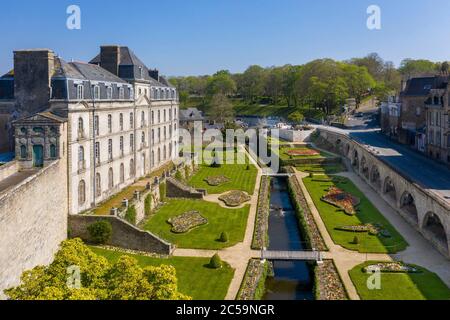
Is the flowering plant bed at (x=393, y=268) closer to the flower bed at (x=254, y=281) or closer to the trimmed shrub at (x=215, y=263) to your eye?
the flower bed at (x=254, y=281)

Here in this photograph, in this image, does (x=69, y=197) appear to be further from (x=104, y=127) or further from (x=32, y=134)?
(x=104, y=127)

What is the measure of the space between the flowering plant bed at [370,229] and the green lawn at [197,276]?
12.4 metres

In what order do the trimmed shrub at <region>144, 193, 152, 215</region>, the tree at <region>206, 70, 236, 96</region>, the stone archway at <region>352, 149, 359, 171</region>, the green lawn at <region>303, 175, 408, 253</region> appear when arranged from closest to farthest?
the green lawn at <region>303, 175, 408, 253</region> → the trimmed shrub at <region>144, 193, 152, 215</region> → the stone archway at <region>352, 149, 359, 171</region> → the tree at <region>206, 70, 236, 96</region>

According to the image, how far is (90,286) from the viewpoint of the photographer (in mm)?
16953

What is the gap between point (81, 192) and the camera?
3653 cm

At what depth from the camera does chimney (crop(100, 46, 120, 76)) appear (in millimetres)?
48938

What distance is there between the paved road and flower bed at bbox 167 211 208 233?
18.8 metres

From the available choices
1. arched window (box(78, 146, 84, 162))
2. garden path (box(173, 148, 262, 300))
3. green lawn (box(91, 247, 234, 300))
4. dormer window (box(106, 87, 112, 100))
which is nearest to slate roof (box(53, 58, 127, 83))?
dormer window (box(106, 87, 112, 100))

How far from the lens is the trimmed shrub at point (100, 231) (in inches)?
1304

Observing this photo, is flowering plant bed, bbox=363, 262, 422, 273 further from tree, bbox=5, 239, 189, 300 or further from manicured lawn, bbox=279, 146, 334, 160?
manicured lawn, bbox=279, 146, 334, 160

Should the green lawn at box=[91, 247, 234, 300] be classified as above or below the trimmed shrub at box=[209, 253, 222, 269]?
below

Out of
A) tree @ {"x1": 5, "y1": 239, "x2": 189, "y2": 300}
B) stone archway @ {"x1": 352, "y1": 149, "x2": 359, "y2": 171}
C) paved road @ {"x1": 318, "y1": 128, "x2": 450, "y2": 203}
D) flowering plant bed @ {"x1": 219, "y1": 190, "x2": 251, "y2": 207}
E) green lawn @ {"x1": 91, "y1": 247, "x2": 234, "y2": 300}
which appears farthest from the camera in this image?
stone archway @ {"x1": 352, "y1": 149, "x2": 359, "y2": 171}

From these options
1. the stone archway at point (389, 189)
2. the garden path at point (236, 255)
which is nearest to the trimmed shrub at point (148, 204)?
the garden path at point (236, 255)

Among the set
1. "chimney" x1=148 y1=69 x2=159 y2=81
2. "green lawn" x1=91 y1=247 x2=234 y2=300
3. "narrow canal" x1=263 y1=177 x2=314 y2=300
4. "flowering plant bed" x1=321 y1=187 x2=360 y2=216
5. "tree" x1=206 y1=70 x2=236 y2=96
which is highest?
"tree" x1=206 y1=70 x2=236 y2=96
